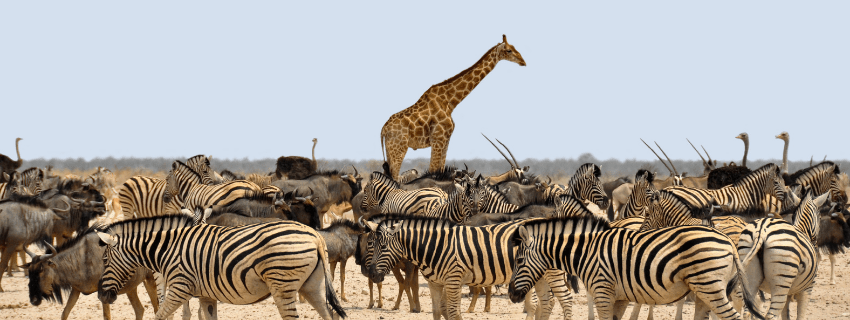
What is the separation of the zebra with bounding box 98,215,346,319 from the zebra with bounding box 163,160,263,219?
3469mm

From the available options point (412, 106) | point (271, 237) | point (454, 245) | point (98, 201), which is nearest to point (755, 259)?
point (454, 245)

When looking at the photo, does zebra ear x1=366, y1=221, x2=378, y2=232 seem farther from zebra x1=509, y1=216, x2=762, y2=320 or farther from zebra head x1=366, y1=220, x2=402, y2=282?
zebra x1=509, y1=216, x2=762, y2=320

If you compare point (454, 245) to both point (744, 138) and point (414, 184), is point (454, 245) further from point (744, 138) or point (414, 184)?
point (744, 138)

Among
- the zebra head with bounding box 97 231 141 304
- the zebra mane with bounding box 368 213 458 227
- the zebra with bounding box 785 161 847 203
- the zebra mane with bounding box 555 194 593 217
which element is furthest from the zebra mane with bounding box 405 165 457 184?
the zebra head with bounding box 97 231 141 304

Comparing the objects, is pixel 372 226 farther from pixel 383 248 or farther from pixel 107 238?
pixel 107 238

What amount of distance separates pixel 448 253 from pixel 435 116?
7.69m

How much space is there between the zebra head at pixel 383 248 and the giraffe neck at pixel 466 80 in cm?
793

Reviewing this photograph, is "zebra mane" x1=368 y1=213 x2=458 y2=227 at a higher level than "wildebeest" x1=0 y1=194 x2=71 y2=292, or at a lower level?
higher

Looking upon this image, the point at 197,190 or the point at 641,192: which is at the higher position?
the point at 641,192

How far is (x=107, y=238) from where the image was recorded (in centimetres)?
759

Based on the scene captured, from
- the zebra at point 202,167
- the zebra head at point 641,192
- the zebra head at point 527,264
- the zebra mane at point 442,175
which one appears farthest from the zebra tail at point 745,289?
the zebra at point 202,167

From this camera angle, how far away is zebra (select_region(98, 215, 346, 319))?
718 cm

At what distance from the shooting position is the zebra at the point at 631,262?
6594 millimetres

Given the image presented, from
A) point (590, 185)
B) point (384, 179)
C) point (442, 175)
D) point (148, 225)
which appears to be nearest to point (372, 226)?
point (148, 225)
